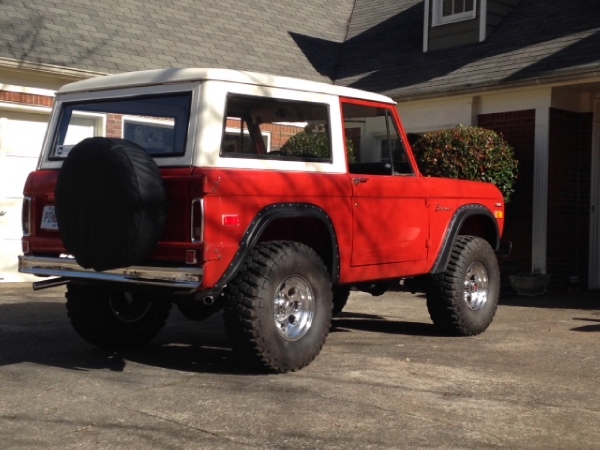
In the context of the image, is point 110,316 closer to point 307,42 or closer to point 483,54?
point 483,54

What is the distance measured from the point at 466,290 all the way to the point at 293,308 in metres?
2.41

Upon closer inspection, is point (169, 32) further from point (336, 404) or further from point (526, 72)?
point (336, 404)

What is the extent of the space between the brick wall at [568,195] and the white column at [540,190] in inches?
3.1

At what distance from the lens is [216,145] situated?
6.08 m

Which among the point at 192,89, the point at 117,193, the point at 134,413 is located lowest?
the point at 134,413

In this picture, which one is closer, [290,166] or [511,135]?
[290,166]

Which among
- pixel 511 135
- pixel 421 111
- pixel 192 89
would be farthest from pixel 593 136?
pixel 192 89

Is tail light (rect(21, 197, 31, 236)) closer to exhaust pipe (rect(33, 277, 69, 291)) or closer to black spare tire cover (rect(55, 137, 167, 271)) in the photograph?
exhaust pipe (rect(33, 277, 69, 291))

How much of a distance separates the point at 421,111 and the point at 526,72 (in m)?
2.26

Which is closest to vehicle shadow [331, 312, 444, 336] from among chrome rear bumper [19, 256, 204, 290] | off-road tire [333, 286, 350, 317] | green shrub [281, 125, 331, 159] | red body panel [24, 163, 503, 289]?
off-road tire [333, 286, 350, 317]

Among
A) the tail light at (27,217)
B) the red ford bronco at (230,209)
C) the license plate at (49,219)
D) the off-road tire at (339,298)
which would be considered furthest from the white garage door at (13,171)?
the license plate at (49,219)

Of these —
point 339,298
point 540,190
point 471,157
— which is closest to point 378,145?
point 339,298

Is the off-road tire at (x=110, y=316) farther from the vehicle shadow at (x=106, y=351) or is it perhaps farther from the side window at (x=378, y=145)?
the side window at (x=378, y=145)

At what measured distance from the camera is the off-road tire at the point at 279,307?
6.04 metres
